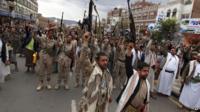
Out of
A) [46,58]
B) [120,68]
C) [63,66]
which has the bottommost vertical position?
[120,68]

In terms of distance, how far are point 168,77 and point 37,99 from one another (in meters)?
4.70

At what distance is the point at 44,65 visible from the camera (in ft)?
33.8

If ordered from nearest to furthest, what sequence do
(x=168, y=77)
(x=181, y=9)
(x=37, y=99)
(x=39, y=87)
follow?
1. (x=37, y=99)
2. (x=39, y=87)
3. (x=168, y=77)
4. (x=181, y=9)

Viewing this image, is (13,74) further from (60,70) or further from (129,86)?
(129,86)

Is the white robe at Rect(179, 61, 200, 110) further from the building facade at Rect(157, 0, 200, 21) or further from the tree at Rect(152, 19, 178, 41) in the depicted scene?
the building facade at Rect(157, 0, 200, 21)

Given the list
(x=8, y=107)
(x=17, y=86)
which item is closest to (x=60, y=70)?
(x=17, y=86)

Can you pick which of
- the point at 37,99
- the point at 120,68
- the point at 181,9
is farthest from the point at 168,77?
the point at 181,9

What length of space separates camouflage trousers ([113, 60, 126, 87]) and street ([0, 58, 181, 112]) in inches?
35.5

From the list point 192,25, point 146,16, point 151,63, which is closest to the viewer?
point 151,63

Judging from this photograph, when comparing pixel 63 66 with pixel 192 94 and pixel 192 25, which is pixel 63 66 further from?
pixel 192 25

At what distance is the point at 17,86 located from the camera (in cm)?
1053

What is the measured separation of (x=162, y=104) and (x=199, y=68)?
1649 millimetres

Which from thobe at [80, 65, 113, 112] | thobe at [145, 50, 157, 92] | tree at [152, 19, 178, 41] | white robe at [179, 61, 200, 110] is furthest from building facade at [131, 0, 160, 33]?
thobe at [80, 65, 113, 112]

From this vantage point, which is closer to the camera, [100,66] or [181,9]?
[100,66]
